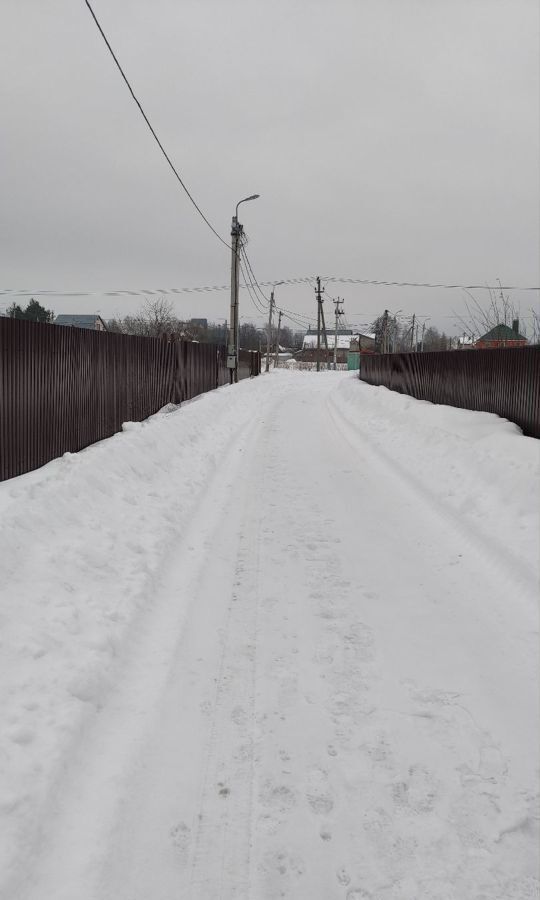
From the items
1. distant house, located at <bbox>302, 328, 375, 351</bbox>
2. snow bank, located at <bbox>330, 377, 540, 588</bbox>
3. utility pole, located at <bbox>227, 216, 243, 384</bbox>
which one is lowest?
snow bank, located at <bbox>330, 377, 540, 588</bbox>

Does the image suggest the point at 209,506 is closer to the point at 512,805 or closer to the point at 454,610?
the point at 454,610

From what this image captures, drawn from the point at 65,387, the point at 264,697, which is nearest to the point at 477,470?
the point at 264,697

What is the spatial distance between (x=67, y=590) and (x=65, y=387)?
5.32 m

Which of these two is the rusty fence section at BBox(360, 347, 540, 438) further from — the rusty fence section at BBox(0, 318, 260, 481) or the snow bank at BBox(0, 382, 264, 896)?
the rusty fence section at BBox(0, 318, 260, 481)

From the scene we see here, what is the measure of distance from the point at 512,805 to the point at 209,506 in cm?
482

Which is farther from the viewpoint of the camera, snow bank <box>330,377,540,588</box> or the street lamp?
the street lamp

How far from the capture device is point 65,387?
8.62 m

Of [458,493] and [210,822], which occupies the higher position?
[458,493]

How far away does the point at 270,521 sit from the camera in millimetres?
6176

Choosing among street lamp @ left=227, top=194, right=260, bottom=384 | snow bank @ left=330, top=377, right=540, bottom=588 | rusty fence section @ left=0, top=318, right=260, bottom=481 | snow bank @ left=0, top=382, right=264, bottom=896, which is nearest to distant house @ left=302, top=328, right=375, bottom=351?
street lamp @ left=227, top=194, right=260, bottom=384

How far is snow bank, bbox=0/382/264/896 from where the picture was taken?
101 inches

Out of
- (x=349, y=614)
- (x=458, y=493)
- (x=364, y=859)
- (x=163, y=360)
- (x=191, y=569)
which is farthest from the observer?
(x=163, y=360)

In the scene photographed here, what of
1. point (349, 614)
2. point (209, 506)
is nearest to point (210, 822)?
point (349, 614)

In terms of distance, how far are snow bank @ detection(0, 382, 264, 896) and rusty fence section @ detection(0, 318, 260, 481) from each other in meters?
0.55
